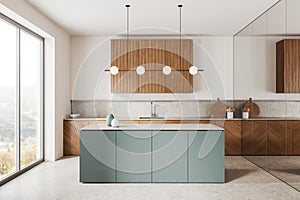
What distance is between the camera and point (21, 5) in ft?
17.7

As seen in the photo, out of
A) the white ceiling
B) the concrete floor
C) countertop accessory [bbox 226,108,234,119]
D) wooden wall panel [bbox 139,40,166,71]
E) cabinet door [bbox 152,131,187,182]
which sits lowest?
the concrete floor

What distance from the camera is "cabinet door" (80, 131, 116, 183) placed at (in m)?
5.41

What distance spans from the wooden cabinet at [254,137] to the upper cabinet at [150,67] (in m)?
1.58

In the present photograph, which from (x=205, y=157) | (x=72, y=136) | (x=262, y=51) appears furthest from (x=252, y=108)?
(x=72, y=136)

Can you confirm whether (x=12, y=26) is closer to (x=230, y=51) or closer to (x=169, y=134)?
(x=169, y=134)

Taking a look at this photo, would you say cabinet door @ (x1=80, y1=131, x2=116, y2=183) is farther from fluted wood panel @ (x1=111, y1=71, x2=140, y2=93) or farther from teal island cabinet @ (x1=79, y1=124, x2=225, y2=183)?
fluted wood panel @ (x1=111, y1=71, x2=140, y2=93)

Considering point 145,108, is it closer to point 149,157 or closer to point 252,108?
point 252,108

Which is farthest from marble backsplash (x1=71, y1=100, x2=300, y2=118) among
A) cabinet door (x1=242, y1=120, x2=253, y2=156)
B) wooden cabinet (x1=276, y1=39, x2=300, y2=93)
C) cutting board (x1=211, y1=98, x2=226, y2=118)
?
wooden cabinet (x1=276, y1=39, x2=300, y2=93)

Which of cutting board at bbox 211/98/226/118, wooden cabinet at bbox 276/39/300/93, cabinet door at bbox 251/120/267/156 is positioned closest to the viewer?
wooden cabinet at bbox 276/39/300/93

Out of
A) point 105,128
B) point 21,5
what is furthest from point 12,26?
point 105,128

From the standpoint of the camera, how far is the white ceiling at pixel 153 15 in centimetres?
577

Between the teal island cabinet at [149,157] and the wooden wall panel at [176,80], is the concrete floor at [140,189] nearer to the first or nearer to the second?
the teal island cabinet at [149,157]

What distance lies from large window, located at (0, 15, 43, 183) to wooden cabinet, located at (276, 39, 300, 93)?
385 centimetres

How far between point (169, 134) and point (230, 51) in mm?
3943
